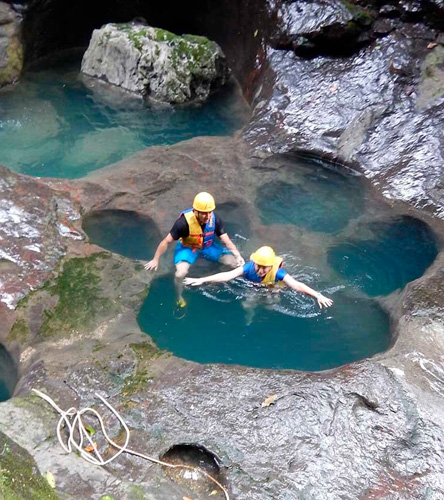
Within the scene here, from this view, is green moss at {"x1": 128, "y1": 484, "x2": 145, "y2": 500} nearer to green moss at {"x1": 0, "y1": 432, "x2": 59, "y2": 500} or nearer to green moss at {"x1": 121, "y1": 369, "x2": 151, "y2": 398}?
green moss at {"x1": 121, "y1": 369, "x2": 151, "y2": 398}

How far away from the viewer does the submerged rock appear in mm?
12430

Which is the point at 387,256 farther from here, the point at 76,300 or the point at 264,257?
the point at 76,300

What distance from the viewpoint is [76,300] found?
7.40 m

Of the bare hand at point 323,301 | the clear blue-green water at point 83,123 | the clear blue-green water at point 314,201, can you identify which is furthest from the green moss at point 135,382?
the clear blue-green water at point 83,123

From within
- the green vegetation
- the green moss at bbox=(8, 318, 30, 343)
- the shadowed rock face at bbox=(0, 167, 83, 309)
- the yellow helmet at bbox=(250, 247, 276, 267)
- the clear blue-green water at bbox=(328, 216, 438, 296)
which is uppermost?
the yellow helmet at bbox=(250, 247, 276, 267)

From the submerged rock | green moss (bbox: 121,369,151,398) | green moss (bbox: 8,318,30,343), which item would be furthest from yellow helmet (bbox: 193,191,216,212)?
the submerged rock

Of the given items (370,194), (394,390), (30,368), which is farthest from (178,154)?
(394,390)

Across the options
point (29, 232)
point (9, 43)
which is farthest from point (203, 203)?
point (9, 43)

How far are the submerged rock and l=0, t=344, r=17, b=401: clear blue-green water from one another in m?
6.91

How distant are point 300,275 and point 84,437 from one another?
367cm

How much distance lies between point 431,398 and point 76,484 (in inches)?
130

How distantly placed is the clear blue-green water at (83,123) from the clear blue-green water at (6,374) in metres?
4.04

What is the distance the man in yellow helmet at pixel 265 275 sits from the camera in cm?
742

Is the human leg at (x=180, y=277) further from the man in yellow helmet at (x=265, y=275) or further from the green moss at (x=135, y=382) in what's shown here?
the green moss at (x=135, y=382)
